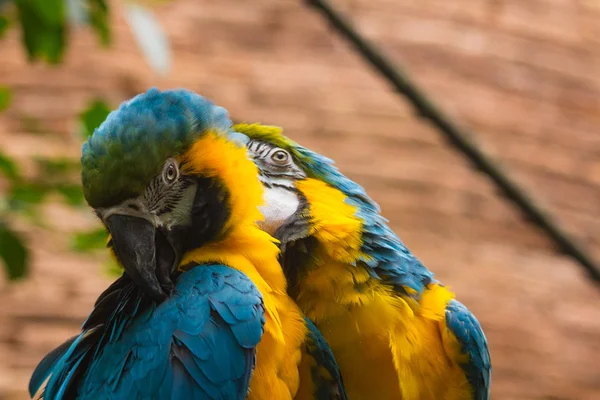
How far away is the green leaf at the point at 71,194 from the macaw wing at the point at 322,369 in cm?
98

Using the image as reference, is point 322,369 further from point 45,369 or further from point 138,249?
point 45,369

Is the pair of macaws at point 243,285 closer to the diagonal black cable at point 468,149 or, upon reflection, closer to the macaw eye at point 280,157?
the macaw eye at point 280,157

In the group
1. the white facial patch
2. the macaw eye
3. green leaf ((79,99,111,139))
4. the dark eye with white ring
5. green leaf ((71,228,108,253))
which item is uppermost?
the macaw eye

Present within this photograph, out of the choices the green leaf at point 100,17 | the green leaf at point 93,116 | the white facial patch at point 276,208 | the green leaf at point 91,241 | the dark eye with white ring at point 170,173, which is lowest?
the green leaf at point 91,241

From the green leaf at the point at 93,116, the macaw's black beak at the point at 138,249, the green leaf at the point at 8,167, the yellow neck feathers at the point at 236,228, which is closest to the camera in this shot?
the macaw's black beak at the point at 138,249

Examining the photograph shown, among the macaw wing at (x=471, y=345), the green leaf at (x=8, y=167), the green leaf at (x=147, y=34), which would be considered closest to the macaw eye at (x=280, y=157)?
the macaw wing at (x=471, y=345)

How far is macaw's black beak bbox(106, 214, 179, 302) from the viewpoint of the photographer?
158cm

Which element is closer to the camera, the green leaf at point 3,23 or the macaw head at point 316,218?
the macaw head at point 316,218

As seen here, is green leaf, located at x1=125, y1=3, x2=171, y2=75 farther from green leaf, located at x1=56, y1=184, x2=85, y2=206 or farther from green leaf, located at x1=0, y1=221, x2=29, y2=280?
green leaf, located at x1=0, y1=221, x2=29, y2=280

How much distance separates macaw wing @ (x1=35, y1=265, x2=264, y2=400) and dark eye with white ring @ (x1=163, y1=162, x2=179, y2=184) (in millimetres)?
191

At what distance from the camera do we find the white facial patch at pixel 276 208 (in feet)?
5.99

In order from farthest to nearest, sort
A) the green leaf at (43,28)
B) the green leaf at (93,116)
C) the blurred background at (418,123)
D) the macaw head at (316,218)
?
1. the blurred background at (418,123)
2. the green leaf at (93,116)
3. the green leaf at (43,28)
4. the macaw head at (316,218)

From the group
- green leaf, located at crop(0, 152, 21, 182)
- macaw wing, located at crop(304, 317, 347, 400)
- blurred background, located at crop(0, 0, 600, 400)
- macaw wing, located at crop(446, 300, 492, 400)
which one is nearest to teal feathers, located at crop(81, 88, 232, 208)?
macaw wing, located at crop(304, 317, 347, 400)

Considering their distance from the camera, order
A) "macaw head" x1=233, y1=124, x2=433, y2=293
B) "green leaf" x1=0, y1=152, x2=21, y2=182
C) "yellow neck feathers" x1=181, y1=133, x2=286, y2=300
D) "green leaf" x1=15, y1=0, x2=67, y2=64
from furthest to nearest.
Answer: "green leaf" x1=0, y1=152, x2=21, y2=182
"green leaf" x1=15, y1=0, x2=67, y2=64
"macaw head" x1=233, y1=124, x2=433, y2=293
"yellow neck feathers" x1=181, y1=133, x2=286, y2=300
